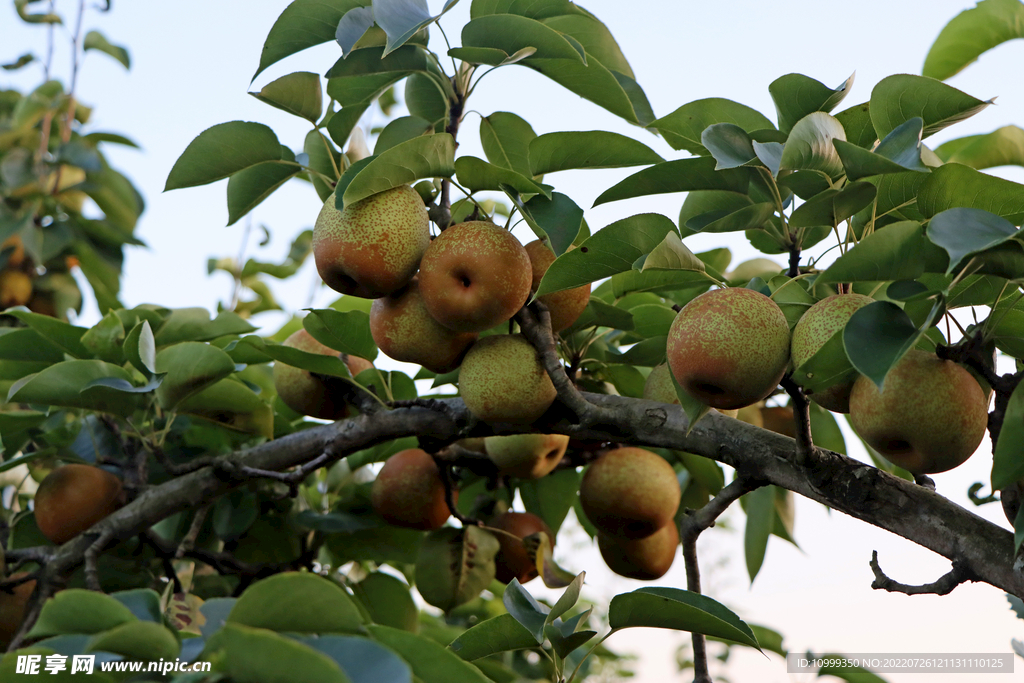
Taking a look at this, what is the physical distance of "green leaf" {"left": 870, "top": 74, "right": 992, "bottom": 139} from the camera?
3.40ft

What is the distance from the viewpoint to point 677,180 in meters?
1.10

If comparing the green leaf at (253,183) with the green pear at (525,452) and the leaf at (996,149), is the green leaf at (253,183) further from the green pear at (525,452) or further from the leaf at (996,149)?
the leaf at (996,149)

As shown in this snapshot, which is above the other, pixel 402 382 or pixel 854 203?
pixel 854 203

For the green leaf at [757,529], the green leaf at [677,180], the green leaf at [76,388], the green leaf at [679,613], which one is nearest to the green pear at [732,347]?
the green leaf at [677,180]

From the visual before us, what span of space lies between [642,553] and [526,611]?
66 cm

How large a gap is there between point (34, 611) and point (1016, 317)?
1.69 m

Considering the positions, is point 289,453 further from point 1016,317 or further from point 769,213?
point 1016,317

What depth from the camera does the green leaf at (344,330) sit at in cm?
143

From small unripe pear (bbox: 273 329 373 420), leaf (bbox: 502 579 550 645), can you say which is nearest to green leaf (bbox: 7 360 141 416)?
small unripe pear (bbox: 273 329 373 420)

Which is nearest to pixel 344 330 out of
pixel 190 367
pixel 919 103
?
pixel 190 367

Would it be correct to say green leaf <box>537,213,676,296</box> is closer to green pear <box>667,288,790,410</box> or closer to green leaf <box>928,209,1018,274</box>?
green pear <box>667,288,790,410</box>

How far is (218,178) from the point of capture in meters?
1.39

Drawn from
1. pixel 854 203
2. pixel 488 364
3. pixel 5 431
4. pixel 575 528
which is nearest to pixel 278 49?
pixel 488 364

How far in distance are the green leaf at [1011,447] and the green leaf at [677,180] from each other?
0.43m
